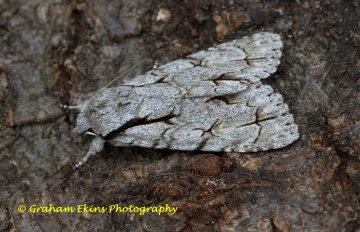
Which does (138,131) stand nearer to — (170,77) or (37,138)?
(170,77)

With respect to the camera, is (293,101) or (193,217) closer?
(193,217)

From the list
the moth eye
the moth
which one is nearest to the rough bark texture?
the moth eye

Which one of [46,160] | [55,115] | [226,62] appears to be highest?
[226,62]

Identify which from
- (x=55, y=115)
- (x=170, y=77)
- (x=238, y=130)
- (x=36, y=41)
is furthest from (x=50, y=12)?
(x=238, y=130)

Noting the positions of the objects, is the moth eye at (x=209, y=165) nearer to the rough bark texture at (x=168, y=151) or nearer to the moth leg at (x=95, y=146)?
the rough bark texture at (x=168, y=151)

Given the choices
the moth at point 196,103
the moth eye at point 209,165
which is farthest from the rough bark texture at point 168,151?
the moth at point 196,103

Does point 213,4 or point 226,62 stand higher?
point 213,4

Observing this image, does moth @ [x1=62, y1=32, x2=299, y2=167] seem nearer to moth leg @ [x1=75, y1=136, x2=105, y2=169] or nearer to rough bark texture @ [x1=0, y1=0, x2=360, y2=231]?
moth leg @ [x1=75, y1=136, x2=105, y2=169]
